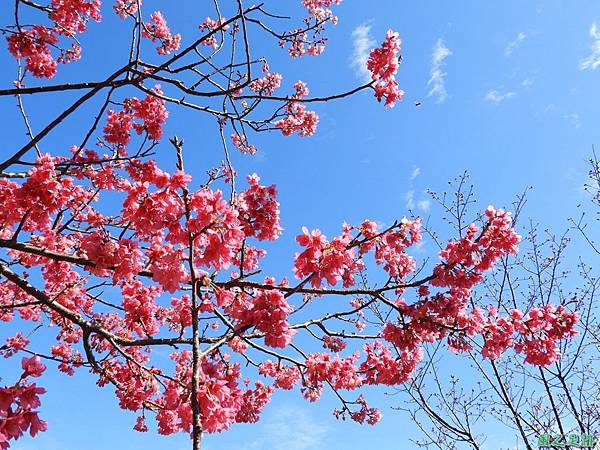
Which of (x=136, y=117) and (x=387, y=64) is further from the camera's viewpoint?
(x=136, y=117)

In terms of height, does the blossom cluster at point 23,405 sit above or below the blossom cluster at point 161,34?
below

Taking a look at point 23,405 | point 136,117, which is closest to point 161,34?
point 136,117

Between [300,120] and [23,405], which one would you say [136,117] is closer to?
[300,120]

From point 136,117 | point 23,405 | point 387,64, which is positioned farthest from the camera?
point 136,117

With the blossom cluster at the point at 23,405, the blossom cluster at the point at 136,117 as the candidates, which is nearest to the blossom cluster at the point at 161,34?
the blossom cluster at the point at 136,117

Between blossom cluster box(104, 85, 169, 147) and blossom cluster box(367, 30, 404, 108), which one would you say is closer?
blossom cluster box(367, 30, 404, 108)

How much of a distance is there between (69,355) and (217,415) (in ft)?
19.6

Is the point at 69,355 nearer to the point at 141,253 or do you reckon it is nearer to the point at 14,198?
the point at 14,198

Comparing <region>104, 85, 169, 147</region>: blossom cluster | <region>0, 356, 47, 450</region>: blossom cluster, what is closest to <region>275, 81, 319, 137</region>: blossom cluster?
<region>104, 85, 169, 147</region>: blossom cluster

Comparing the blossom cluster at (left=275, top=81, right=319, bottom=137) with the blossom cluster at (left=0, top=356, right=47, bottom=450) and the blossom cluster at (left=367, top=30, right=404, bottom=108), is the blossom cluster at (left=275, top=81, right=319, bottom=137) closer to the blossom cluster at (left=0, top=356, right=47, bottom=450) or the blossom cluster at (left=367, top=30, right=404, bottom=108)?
the blossom cluster at (left=367, top=30, right=404, bottom=108)

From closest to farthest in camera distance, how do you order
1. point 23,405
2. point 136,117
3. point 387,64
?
1. point 23,405
2. point 387,64
3. point 136,117

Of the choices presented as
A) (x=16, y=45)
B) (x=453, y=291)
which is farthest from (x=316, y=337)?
(x=16, y=45)

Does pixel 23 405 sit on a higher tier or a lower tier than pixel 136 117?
lower

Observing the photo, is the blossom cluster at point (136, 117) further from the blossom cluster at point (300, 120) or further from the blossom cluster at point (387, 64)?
the blossom cluster at point (387, 64)
